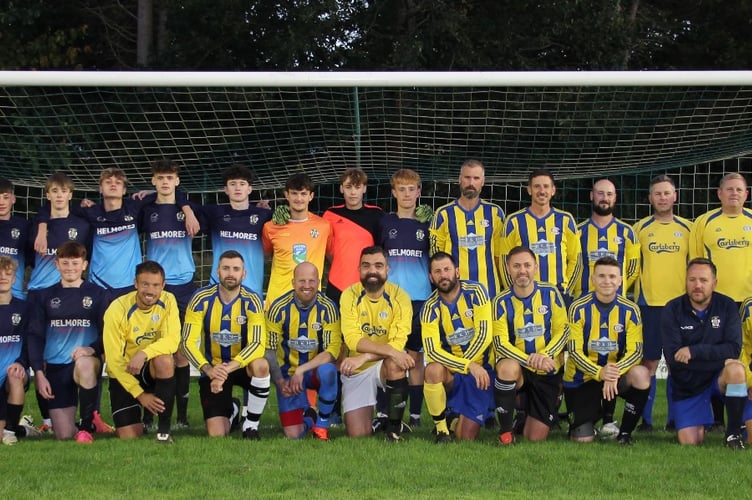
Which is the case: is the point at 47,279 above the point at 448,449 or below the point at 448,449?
above

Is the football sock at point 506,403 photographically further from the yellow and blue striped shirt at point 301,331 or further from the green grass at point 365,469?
the yellow and blue striped shirt at point 301,331

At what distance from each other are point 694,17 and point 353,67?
15.5ft

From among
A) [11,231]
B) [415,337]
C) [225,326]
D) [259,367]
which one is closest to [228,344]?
[225,326]

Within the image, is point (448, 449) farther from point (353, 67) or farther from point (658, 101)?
point (353, 67)

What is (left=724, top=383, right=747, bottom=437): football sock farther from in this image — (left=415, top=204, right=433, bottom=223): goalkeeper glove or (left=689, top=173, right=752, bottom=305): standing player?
(left=415, top=204, right=433, bottom=223): goalkeeper glove

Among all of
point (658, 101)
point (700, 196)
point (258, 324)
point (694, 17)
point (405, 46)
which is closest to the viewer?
point (258, 324)

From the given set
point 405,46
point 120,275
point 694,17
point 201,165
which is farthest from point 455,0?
point 120,275

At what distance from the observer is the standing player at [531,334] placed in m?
5.62

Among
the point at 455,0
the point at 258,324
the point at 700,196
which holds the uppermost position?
the point at 455,0

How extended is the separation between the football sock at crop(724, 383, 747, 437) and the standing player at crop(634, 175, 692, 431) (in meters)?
0.95

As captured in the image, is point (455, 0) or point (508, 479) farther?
point (455, 0)

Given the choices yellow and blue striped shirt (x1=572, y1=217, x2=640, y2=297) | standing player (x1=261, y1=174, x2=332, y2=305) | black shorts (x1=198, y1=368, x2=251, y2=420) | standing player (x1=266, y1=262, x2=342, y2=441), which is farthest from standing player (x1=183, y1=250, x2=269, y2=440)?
yellow and blue striped shirt (x1=572, y1=217, x2=640, y2=297)

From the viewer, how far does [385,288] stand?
5.89 meters

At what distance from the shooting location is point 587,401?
225 inches
